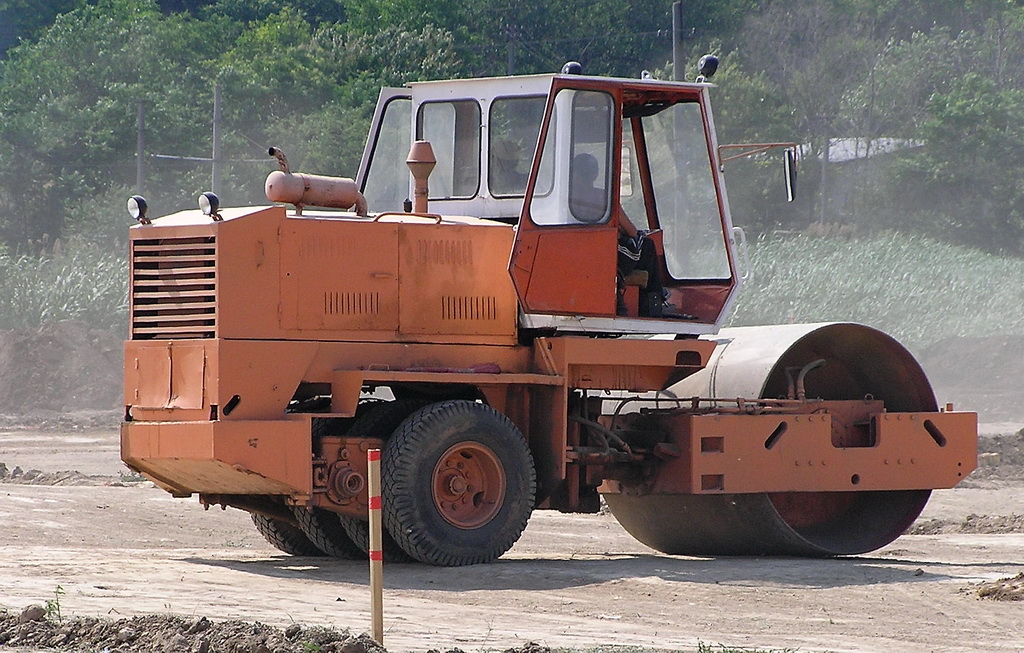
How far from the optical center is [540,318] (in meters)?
11.8

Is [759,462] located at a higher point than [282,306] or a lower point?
lower

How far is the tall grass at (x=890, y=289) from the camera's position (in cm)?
3997

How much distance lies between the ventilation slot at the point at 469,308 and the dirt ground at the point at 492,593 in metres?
1.67

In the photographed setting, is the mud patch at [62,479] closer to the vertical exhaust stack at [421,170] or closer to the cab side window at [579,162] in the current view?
the vertical exhaust stack at [421,170]

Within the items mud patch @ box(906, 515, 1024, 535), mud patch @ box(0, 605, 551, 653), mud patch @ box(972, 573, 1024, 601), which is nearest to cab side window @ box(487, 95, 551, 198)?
mud patch @ box(972, 573, 1024, 601)

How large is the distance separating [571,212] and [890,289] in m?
31.2

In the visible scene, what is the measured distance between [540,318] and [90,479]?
9.34 m

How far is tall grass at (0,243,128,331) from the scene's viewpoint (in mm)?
38219

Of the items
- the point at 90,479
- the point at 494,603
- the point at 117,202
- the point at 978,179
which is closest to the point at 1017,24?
the point at 978,179

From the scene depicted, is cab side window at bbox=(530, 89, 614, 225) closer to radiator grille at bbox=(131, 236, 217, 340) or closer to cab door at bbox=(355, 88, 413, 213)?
cab door at bbox=(355, 88, 413, 213)

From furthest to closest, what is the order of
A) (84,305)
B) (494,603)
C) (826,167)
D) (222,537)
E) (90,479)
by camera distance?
1. (826,167)
2. (84,305)
3. (90,479)
4. (222,537)
5. (494,603)

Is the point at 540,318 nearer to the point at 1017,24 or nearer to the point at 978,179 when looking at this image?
the point at 978,179

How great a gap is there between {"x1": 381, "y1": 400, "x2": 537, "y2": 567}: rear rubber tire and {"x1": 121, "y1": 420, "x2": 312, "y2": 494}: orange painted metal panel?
0.64 meters

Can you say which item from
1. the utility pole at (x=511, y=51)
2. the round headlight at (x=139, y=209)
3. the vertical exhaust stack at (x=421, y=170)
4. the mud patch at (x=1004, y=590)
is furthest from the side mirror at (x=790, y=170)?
the utility pole at (x=511, y=51)
